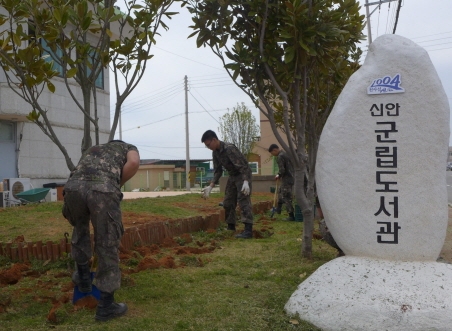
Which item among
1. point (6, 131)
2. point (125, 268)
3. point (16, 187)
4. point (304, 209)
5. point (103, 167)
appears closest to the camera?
point (103, 167)

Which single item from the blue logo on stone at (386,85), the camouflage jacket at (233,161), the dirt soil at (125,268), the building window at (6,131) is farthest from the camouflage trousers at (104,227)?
the building window at (6,131)

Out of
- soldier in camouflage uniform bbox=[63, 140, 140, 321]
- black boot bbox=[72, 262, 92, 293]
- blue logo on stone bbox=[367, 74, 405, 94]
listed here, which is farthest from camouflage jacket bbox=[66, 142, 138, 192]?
blue logo on stone bbox=[367, 74, 405, 94]

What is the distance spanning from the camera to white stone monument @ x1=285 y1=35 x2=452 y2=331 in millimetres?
3914

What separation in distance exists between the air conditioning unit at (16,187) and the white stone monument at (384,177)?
9697mm

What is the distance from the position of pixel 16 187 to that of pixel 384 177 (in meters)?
10.7

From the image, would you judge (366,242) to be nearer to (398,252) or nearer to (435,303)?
(398,252)

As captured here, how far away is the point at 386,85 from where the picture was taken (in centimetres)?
420

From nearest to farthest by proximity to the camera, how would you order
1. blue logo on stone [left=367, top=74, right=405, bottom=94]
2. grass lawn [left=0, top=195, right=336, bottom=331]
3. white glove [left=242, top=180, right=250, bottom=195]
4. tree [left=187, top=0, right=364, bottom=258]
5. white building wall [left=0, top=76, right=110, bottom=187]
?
grass lawn [left=0, top=195, right=336, bottom=331]
blue logo on stone [left=367, top=74, right=405, bottom=94]
tree [left=187, top=0, right=364, bottom=258]
white glove [left=242, top=180, right=250, bottom=195]
white building wall [left=0, top=76, right=110, bottom=187]

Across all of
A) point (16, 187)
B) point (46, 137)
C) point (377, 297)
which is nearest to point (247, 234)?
point (377, 297)

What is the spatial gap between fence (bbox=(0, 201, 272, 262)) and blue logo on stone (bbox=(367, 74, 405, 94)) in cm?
327

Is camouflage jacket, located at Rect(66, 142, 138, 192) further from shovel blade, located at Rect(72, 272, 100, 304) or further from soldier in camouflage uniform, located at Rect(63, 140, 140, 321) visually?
shovel blade, located at Rect(72, 272, 100, 304)

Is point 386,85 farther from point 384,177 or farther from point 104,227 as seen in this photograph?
point 104,227

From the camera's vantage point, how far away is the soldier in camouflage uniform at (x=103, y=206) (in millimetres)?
3734

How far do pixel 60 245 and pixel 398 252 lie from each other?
3500mm
